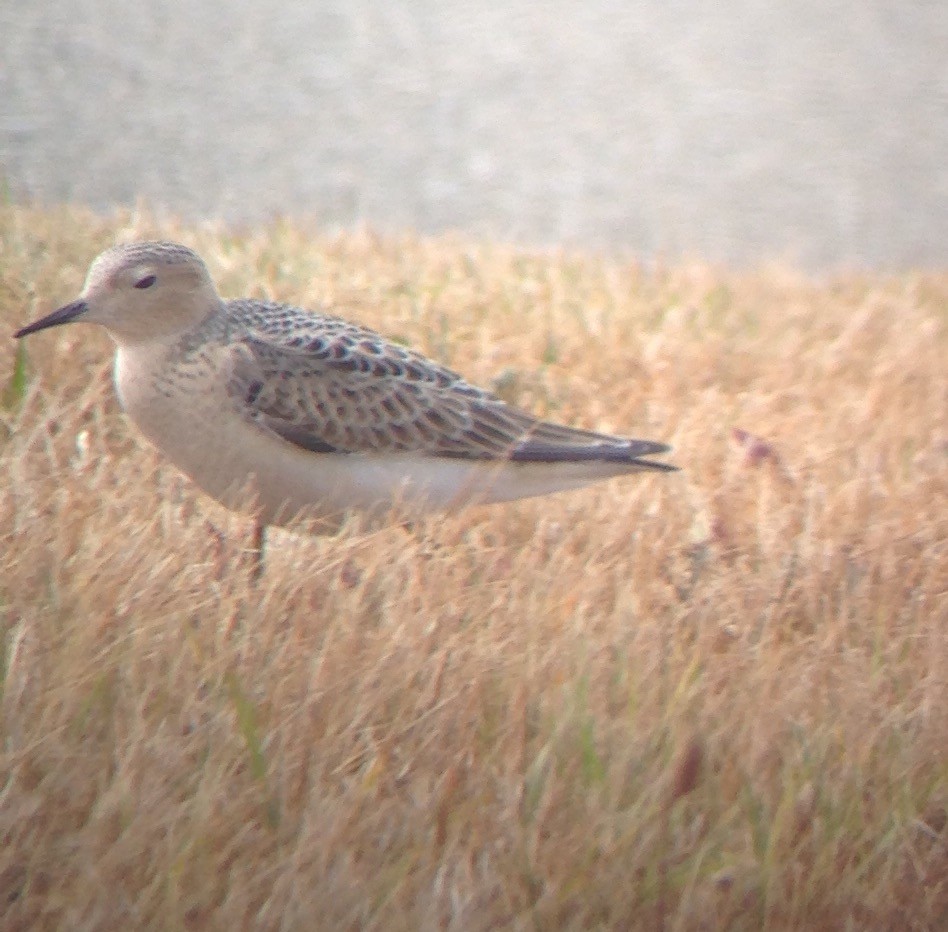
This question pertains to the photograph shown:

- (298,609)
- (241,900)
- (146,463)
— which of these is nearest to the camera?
(241,900)

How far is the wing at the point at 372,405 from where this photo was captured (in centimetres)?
437

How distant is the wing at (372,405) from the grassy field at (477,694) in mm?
217

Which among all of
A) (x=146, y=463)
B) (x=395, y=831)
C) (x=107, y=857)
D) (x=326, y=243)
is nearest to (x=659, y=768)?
(x=395, y=831)

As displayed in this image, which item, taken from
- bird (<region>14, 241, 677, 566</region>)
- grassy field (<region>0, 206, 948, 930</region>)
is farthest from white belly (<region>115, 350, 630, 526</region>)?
grassy field (<region>0, 206, 948, 930</region>)

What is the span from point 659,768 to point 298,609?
33.5 inches

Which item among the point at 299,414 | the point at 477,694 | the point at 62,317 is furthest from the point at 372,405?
the point at 477,694

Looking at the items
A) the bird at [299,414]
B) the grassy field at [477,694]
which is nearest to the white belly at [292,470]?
the bird at [299,414]

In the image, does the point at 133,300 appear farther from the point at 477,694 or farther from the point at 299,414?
the point at 477,694

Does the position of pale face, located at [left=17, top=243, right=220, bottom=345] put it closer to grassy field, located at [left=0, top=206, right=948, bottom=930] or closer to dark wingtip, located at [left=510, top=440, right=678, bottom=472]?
grassy field, located at [left=0, top=206, right=948, bottom=930]

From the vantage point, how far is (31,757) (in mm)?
3119

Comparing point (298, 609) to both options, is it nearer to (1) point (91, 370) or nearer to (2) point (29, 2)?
(1) point (91, 370)

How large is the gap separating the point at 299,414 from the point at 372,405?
245mm

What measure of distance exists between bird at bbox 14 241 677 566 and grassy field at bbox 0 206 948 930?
5.6 inches

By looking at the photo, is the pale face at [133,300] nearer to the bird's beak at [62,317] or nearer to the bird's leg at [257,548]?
the bird's beak at [62,317]
